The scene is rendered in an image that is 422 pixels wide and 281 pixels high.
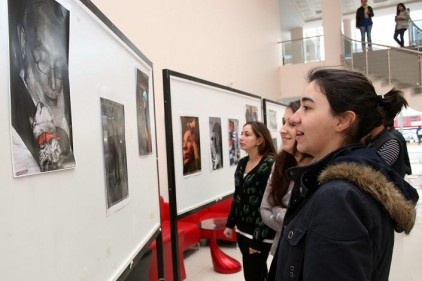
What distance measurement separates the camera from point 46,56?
1.00m

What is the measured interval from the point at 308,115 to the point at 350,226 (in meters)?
0.36

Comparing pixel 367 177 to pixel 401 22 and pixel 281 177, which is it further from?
pixel 401 22

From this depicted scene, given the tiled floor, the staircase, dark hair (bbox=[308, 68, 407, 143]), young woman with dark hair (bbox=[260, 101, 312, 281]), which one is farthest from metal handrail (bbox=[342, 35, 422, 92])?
dark hair (bbox=[308, 68, 407, 143])

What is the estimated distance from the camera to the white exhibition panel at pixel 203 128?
2.53 m

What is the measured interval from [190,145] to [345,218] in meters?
1.92

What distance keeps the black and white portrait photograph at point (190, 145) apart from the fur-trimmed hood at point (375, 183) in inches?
67.1

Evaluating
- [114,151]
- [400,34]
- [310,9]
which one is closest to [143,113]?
[114,151]

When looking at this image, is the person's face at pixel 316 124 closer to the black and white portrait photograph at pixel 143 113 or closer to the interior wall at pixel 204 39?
the black and white portrait photograph at pixel 143 113

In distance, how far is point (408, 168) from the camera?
2.68 meters

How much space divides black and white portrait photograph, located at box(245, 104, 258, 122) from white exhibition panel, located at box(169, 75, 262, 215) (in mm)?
170

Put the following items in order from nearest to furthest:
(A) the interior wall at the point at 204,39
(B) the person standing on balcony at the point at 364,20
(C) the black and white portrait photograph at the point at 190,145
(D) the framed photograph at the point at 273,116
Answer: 1. (C) the black and white portrait photograph at the point at 190,145
2. (A) the interior wall at the point at 204,39
3. (D) the framed photograph at the point at 273,116
4. (B) the person standing on balcony at the point at 364,20

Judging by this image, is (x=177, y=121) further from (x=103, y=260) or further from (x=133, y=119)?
(x=103, y=260)

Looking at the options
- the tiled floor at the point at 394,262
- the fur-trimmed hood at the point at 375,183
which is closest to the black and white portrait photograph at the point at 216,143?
the tiled floor at the point at 394,262

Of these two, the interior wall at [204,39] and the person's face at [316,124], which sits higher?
the interior wall at [204,39]
